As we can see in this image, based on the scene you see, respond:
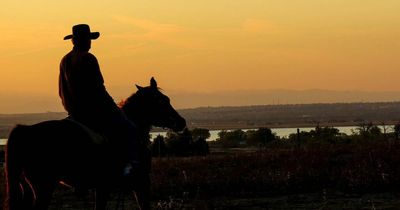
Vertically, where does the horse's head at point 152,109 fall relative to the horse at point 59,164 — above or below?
above

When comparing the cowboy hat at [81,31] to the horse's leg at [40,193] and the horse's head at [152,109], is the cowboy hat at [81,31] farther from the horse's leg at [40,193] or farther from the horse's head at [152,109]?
the horse's leg at [40,193]

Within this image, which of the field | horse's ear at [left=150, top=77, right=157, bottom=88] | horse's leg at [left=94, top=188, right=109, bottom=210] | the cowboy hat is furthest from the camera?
the field

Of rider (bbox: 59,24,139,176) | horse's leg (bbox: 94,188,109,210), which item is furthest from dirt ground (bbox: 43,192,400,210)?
rider (bbox: 59,24,139,176)

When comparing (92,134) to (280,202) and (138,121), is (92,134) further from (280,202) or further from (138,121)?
(280,202)

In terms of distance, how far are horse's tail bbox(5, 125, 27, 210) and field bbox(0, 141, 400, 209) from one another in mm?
4587

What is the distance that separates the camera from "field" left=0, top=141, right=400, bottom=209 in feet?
47.6

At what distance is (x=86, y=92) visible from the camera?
977 centimetres

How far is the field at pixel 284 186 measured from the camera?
1450cm

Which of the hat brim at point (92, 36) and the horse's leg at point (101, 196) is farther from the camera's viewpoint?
the horse's leg at point (101, 196)

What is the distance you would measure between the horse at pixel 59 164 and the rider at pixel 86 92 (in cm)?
23

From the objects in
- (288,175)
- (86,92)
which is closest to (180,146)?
(288,175)

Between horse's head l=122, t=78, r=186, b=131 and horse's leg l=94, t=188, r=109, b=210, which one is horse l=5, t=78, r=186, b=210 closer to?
horse's leg l=94, t=188, r=109, b=210

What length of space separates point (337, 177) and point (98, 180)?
862 centimetres

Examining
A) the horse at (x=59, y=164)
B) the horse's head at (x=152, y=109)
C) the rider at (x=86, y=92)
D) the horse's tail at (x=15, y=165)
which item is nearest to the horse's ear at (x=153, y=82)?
the horse's head at (x=152, y=109)
